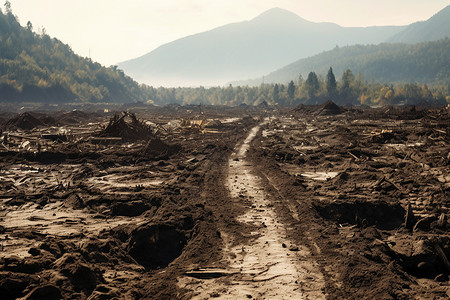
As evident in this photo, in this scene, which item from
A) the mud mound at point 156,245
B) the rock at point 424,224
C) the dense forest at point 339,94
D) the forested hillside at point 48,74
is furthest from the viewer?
the dense forest at point 339,94

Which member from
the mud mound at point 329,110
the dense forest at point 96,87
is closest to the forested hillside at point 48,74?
the dense forest at point 96,87

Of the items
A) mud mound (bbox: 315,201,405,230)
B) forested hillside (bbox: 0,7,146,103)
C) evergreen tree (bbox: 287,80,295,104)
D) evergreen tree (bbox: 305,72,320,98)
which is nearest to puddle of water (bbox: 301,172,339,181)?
mud mound (bbox: 315,201,405,230)

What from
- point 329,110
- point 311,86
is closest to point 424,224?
point 329,110

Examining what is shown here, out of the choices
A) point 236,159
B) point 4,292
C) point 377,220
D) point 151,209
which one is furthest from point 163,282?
point 236,159

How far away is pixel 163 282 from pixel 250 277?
1496 millimetres

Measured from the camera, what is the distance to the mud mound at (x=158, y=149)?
789 inches

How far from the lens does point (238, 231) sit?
884cm

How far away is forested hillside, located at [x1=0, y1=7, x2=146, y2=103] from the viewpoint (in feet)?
388

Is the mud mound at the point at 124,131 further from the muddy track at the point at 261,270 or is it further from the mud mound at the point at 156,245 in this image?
the mud mound at the point at 156,245

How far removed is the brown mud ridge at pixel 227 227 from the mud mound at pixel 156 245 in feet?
0.08

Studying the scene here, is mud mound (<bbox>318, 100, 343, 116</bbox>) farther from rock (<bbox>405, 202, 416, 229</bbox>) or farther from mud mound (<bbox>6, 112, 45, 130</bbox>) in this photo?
rock (<bbox>405, 202, 416, 229</bbox>)

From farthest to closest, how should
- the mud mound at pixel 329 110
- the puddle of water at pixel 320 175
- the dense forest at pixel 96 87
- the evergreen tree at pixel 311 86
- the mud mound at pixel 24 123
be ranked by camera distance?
the evergreen tree at pixel 311 86
the dense forest at pixel 96 87
the mud mound at pixel 329 110
the mud mound at pixel 24 123
the puddle of water at pixel 320 175

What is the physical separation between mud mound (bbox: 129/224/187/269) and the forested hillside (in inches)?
4581

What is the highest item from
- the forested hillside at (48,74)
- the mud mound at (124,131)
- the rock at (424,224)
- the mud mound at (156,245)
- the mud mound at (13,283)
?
the forested hillside at (48,74)
